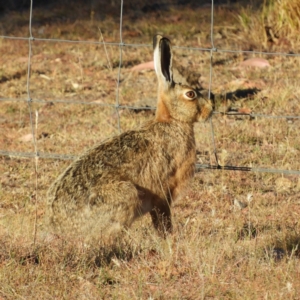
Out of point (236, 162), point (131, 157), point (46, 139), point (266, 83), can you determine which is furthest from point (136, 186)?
point (266, 83)

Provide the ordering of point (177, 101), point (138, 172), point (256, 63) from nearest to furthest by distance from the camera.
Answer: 1. point (138, 172)
2. point (177, 101)
3. point (256, 63)

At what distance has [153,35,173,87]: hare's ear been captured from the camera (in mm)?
6008

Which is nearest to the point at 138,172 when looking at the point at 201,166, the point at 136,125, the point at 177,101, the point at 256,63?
the point at 177,101

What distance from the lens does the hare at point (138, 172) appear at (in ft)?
17.5

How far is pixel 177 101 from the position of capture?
623 cm

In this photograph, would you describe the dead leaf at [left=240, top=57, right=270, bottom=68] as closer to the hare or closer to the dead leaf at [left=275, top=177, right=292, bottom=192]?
the dead leaf at [left=275, top=177, right=292, bottom=192]

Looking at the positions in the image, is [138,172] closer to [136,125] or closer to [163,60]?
[163,60]

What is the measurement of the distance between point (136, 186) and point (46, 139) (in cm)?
314

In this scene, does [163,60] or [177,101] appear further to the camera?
[177,101]

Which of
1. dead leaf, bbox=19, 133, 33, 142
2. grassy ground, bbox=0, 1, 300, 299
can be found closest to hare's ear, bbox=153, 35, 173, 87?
grassy ground, bbox=0, 1, 300, 299

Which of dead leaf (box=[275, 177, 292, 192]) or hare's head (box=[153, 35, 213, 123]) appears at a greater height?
hare's head (box=[153, 35, 213, 123])

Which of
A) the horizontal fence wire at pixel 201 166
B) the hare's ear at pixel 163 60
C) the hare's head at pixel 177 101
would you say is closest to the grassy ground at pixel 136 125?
the horizontal fence wire at pixel 201 166

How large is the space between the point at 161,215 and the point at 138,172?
37 centimetres

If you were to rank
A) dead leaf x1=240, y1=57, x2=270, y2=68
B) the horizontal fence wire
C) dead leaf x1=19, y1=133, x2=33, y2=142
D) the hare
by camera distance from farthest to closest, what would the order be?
dead leaf x1=240, y1=57, x2=270, y2=68, dead leaf x1=19, y1=133, x2=33, y2=142, the horizontal fence wire, the hare
